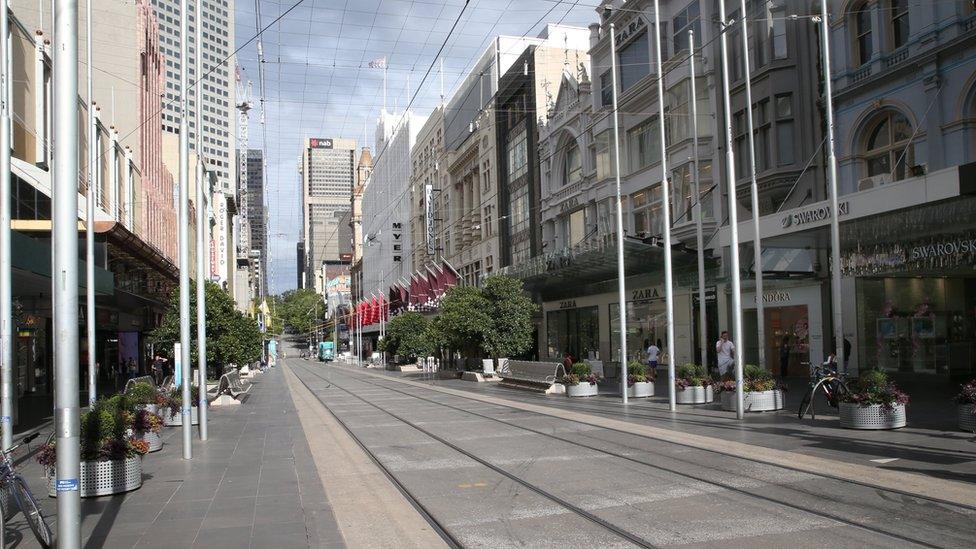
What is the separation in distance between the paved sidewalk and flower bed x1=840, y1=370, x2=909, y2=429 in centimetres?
23

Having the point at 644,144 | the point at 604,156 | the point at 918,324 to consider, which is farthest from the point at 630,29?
the point at 918,324

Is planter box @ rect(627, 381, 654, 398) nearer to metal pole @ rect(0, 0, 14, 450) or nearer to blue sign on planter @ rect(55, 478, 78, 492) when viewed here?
metal pole @ rect(0, 0, 14, 450)

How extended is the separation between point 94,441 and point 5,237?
14.5 feet

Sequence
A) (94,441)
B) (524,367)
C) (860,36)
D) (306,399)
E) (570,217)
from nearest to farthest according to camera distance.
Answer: (94,441) < (860,36) < (306,399) < (524,367) < (570,217)

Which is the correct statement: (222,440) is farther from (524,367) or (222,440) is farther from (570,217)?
(570,217)

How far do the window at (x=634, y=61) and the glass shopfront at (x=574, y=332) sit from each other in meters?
12.9

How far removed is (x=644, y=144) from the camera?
38000 mm

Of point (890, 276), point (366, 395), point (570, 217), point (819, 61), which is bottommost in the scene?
point (366, 395)

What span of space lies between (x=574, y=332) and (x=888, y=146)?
25450 mm

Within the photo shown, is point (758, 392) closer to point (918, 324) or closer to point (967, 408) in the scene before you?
point (967, 408)

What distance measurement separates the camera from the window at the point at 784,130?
2911 cm

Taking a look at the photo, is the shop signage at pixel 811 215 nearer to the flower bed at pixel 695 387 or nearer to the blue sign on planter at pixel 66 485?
the flower bed at pixel 695 387

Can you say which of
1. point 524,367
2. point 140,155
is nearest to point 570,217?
point 524,367

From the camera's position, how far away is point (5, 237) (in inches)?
512
